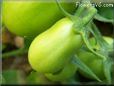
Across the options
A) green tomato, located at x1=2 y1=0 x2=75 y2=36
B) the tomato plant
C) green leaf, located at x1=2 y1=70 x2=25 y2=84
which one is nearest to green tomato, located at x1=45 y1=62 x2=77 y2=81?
the tomato plant

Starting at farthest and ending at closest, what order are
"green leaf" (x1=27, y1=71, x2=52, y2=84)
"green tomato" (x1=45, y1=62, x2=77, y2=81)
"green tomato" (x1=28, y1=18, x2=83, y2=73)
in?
"green leaf" (x1=27, y1=71, x2=52, y2=84) < "green tomato" (x1=45, y1=62, x2=77, y2=81) < "green tomato" (x1=28, y1=18, x2=83, y2=73)

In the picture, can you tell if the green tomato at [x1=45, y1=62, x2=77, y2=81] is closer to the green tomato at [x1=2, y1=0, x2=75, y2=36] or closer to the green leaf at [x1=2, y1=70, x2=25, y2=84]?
the green tomato at [x1=2, y1=0, x2=75, y2=36]

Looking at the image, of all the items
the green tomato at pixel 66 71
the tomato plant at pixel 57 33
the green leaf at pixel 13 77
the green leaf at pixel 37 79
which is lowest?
the green leaf at pixel 13 77

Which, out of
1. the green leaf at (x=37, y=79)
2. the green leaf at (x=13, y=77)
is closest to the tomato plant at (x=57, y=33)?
the green leaf at (x=37, y=79)

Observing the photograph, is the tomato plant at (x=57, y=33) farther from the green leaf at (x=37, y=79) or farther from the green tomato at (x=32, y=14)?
the green leaf at (x=37, y=79)

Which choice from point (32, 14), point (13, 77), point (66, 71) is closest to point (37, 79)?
point (13, 77)

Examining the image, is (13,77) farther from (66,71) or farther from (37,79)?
(66,71)

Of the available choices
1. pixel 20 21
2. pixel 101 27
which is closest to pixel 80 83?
pixel 101 27
